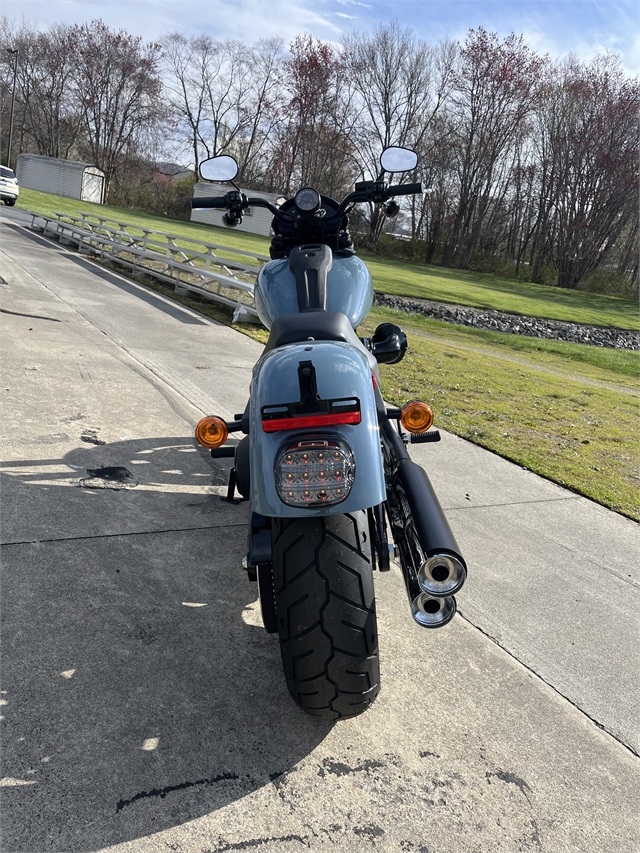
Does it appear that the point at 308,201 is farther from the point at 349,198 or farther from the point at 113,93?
the point at 113,93

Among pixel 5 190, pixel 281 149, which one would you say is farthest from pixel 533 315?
pixel 281 149

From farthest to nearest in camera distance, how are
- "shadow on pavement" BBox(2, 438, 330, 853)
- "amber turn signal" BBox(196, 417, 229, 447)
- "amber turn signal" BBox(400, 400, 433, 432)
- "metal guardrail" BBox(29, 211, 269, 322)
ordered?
"metal guardrail" BBox(29, 211, 269, 322)
"amber turn signal" BBox(400, 400, 433, 432)
"amber turn signal" BBox(196, 417, 229, 447)
"shadow on pavement" BBox(2, 438, 330, 853)

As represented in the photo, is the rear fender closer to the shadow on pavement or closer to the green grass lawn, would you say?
the shadow on pavement

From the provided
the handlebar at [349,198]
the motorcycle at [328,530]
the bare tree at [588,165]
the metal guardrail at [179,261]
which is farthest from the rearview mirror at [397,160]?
the bare tree at [588,165]

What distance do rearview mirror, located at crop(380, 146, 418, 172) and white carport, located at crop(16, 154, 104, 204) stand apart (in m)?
48.0

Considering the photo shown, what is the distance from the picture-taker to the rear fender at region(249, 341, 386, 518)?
80.3 inches

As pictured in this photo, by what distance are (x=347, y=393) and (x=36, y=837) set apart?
4.89 ft

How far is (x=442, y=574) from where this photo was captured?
203 cm

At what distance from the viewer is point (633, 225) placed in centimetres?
4394

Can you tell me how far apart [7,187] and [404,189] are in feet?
110

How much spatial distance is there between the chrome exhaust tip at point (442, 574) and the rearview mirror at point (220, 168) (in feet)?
9.35

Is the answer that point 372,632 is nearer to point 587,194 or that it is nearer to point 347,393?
point 347,393

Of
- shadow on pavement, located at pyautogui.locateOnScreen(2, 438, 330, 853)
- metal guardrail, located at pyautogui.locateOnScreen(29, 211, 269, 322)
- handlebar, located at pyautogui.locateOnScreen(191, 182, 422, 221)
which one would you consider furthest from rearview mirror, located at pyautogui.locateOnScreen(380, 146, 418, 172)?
metal guardrail, located at pyautogui.locateOnScreen(29, 211, 269, 322)

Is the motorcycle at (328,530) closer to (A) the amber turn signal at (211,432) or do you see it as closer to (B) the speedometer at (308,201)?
(A) the amber turn signal at (211,432)
